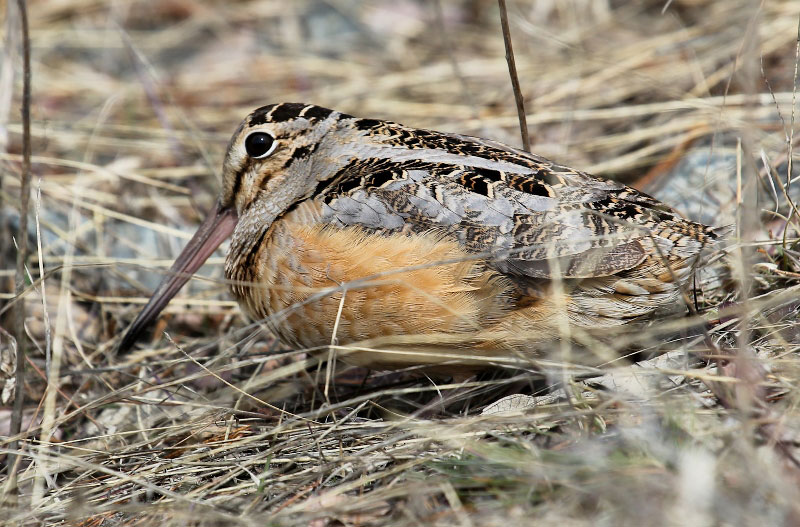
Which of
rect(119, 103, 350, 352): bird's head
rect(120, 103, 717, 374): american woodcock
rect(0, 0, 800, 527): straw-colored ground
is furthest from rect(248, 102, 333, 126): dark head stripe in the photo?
rect(0, 0, 800, 527): straw-colored ground

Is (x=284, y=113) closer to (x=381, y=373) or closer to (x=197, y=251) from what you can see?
(x=197, y=251)

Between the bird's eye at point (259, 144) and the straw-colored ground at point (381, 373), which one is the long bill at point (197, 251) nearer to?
the straw-colored ground at point (381, 373)

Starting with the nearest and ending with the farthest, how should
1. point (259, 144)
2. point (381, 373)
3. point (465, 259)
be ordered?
point (465, 259)
point (259, 144)
point (381, 373)

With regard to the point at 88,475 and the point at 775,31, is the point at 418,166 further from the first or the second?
the point at 775,31

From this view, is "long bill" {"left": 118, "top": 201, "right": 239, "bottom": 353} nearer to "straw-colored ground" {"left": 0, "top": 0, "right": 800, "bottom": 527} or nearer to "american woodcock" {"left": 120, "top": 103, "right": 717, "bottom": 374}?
"straw-colored ground" {"left": 0, "top": 0, "right": 800, "bottom": 527}

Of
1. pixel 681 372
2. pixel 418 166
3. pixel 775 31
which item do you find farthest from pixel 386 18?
pixel 681 372

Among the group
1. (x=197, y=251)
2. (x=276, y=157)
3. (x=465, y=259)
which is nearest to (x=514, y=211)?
(x=465, y=259)

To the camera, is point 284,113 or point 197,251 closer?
point 284,113
